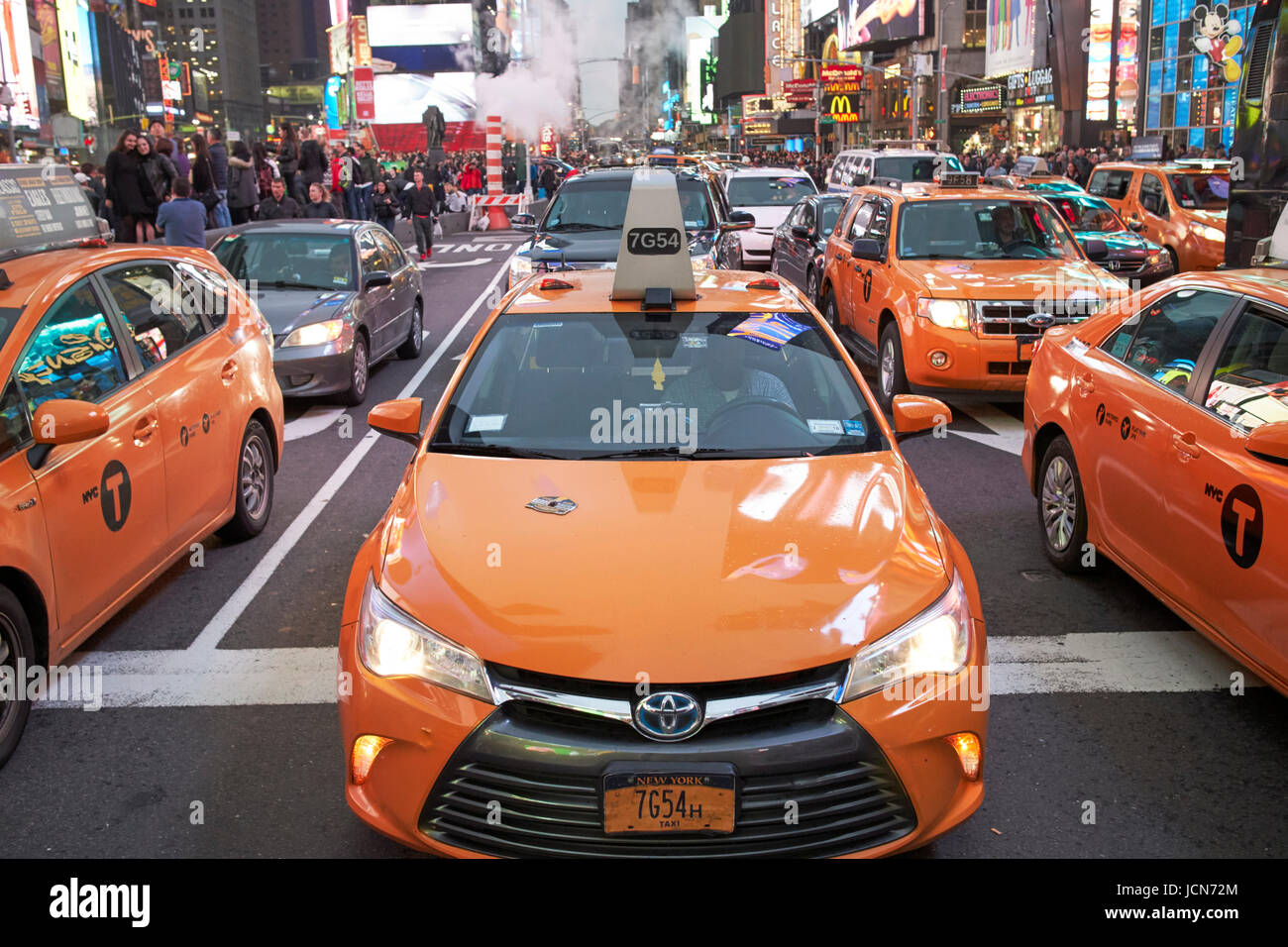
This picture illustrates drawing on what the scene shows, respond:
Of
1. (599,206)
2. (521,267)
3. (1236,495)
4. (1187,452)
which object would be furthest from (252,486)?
(599,206)

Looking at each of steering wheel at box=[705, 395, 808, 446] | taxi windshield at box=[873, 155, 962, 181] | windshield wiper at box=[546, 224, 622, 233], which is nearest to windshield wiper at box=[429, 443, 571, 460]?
steering wheel at box=[705, 395, 808, 446]

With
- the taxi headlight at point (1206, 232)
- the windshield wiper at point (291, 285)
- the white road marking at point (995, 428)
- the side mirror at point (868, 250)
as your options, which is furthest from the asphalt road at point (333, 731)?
the taxi headlight at point (1206, 232)

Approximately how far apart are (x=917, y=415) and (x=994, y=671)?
1.24m

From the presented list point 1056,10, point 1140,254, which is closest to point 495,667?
point 1140,254

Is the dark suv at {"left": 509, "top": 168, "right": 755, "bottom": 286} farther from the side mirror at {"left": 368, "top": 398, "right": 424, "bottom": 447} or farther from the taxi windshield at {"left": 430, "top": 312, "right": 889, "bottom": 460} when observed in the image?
the side mirror at {"left": 368, "top": 398, "right": 424, "bottom": 447}

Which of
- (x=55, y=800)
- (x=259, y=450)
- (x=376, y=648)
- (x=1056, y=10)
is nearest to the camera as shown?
(x=376, y=648)

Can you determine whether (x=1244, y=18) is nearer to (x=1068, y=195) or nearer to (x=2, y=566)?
(x=1068, y=195)

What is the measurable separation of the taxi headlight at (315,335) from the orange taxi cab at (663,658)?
21.6 feet

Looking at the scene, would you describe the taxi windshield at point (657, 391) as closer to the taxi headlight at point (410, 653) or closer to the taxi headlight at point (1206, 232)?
the taxi headlight at point (410, 653)

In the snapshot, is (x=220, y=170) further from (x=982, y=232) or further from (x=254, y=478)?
(x=254, y=478)

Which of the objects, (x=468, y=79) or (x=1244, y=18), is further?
(x=468, y=79)

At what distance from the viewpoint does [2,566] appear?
421 cm

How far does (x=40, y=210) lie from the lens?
22.8ft
